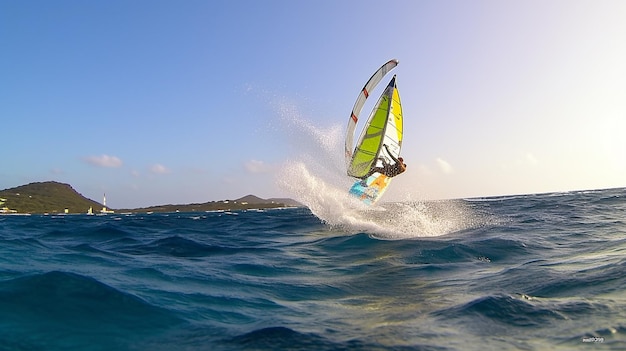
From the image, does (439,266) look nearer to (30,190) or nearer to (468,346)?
(468,346)

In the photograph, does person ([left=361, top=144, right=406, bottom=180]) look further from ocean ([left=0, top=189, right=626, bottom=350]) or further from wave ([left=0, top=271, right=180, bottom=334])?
wave ([left=0, top=271, right=180, bottom=334])

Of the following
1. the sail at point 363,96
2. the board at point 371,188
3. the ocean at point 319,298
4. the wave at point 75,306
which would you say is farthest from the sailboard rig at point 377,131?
the wave at point 75,306

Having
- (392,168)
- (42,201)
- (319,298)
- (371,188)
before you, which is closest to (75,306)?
(319,298)

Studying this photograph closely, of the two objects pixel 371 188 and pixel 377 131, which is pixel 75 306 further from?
pixel 371 188

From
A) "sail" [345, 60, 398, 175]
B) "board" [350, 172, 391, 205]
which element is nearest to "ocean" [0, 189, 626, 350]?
"sail" [345, 60, 398, 175]

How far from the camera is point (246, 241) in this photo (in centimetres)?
1977

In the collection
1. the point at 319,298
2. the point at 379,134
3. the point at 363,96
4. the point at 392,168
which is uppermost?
the point at 363,96

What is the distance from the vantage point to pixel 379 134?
26750 mm

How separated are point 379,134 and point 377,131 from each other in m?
0.33

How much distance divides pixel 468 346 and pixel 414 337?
2.36 ft

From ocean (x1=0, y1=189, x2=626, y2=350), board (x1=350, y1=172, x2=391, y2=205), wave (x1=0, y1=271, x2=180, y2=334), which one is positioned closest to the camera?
ocean (x1=0, y1=189, x2=626, y2=350)

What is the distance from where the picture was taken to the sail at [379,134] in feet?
88.3

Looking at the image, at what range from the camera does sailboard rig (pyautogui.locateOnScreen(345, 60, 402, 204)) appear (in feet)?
87.4

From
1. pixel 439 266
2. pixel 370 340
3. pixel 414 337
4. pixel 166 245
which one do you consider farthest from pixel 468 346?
pixel 166 245
